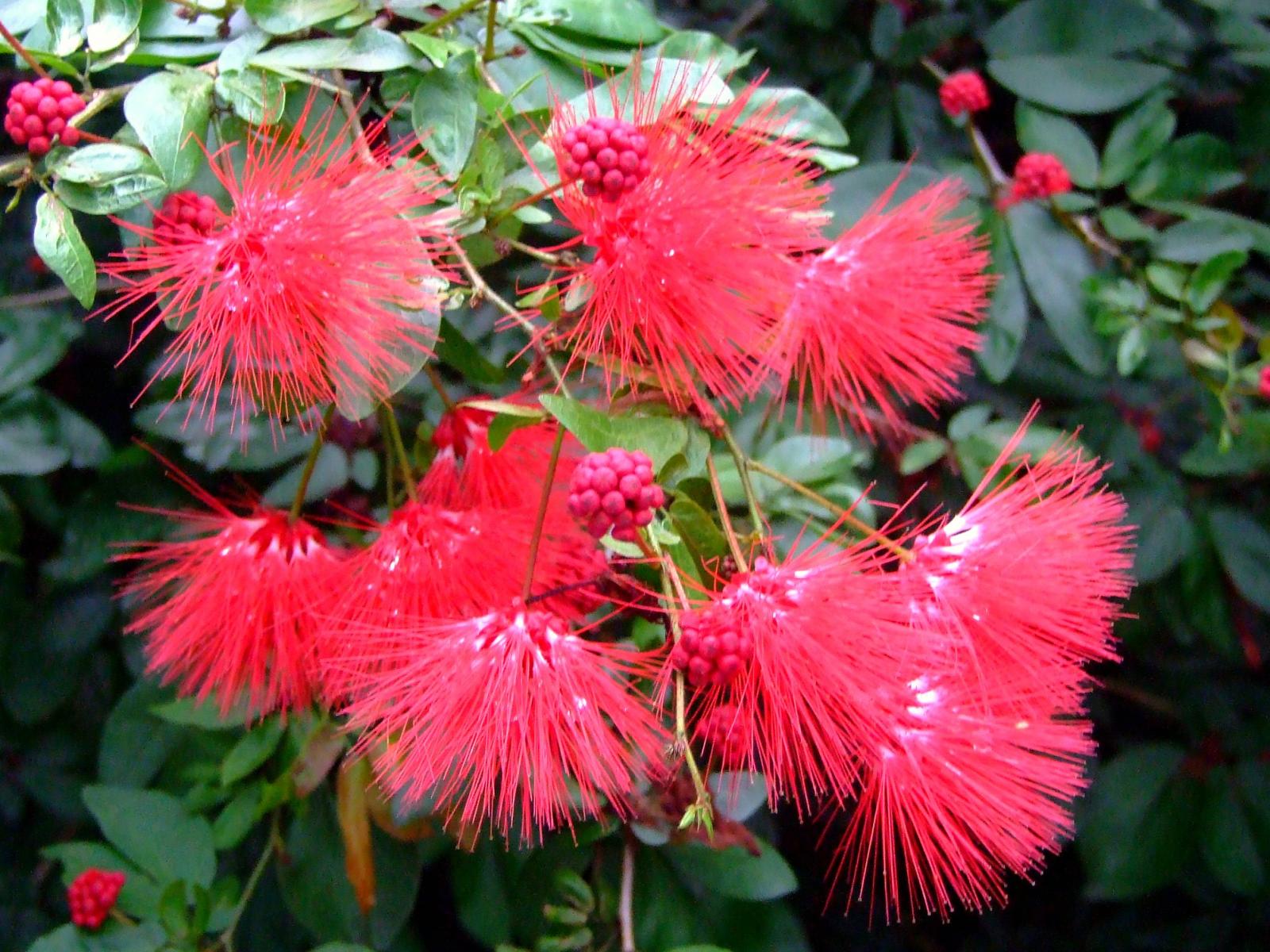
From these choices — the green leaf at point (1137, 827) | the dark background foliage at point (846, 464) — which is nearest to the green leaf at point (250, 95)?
the dark background foliage at point (846, 464)

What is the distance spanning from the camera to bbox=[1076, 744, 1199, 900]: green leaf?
1562 millimetres

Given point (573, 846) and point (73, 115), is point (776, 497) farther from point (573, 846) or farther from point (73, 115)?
point (73, 115)

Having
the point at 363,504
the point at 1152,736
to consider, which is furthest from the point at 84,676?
the point at 1152,736

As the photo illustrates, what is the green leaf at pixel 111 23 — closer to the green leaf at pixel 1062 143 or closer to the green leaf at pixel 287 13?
the green leaf at pixel 287 13

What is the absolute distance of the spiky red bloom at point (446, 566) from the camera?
0.87 meters

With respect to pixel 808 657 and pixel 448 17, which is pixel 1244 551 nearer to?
pixel 808 657

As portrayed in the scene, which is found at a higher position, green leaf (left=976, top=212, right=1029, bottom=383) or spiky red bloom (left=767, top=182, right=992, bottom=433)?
spiky red bloom (left=767, top=182, right=992, bottom=433)

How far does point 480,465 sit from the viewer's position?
982 mm

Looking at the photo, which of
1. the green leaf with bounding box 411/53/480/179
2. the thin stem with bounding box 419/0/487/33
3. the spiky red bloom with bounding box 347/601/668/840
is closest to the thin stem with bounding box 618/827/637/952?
the spiky red bloom with bounding box 347/601/668/840

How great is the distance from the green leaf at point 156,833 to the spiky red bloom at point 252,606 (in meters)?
0.24

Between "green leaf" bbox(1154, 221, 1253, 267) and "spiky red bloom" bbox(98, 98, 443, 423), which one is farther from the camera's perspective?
"green leaf" bbox(1154, 221, 1253, 267)

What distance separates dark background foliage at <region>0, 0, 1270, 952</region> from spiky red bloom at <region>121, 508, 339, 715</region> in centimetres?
14

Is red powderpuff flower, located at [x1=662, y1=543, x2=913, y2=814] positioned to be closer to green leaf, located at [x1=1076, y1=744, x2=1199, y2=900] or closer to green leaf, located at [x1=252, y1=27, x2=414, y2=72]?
green leaf, located at [x1=252, y1=27, x2=414, y2=72]

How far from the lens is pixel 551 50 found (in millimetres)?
979
